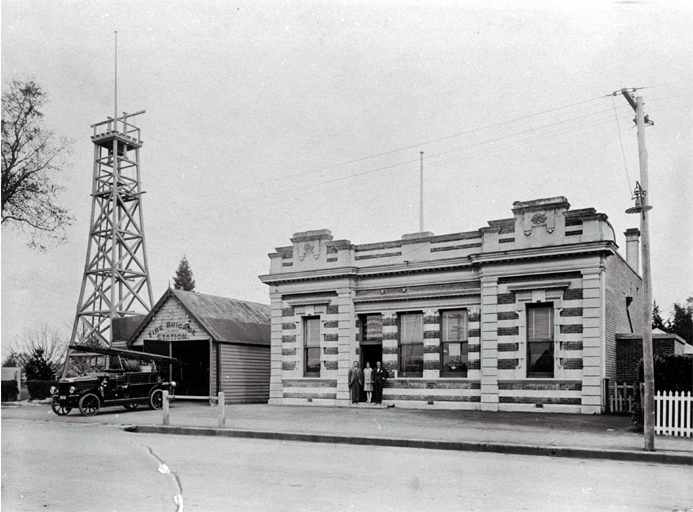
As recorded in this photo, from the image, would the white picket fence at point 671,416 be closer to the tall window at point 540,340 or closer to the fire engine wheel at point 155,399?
the tall window at point 540,340

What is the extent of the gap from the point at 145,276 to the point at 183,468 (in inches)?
1169

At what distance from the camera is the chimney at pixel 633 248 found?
1018 inches

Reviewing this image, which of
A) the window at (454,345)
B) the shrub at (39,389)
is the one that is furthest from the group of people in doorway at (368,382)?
the shrub at (39,389)

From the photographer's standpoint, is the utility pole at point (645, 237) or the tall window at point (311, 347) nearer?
the utility pole at point (645, 237)

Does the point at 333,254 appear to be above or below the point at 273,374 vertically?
above

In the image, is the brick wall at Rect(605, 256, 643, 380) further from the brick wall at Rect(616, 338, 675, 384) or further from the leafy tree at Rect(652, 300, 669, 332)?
the leafy tree at Rect(652, 300, 669, 332)

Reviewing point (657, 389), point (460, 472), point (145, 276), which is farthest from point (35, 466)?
point (145, 276)

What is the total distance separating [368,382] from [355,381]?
0.52m

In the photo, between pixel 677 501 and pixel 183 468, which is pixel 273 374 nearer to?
pixel 183 468

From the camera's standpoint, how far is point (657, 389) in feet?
48.4

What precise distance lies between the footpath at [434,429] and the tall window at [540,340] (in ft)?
5.19

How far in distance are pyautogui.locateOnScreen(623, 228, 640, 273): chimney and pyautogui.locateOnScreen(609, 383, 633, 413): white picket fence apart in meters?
8.09

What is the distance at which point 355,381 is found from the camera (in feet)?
76.0

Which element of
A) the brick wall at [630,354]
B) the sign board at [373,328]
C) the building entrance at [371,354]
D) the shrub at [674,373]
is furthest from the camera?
the building entrance at [371,354]
